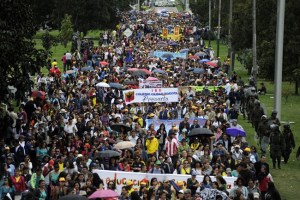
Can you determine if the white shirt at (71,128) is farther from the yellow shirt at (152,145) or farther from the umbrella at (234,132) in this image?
the umbrella at (234,132)

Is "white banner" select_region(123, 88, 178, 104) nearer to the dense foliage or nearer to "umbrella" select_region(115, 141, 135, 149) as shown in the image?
"umbrella" select_region(115, 141, 135, 149)

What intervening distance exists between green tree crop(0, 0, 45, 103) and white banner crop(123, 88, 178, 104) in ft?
32.1

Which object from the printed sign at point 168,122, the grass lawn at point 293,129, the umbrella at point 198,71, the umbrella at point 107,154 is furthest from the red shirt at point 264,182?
the umbrella at point 198,71

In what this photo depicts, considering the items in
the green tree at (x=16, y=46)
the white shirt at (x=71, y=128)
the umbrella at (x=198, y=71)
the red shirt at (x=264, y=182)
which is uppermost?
the green tree at (x=16, y=46)

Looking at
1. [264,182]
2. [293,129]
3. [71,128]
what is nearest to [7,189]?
[264,182]

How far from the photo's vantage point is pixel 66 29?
7975 centimetres

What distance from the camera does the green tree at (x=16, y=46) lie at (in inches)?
990

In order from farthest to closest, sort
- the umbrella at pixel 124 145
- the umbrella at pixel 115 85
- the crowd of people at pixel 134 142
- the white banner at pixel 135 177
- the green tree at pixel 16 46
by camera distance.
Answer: the umbrella at pixel 115 85 → the umbrella at pixel 124 145 → the green tree at pixel 16 46 → the white banner at pixel 135 177 → the crowd of people at pixel 134 142

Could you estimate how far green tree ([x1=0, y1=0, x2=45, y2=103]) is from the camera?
82.5 feet

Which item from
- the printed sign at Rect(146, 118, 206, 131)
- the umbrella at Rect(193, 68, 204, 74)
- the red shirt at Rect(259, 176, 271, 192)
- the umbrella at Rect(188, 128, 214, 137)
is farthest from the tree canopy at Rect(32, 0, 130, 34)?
the red shirt at Rect(259, 176, 271, 192)

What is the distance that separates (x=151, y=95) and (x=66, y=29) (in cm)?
4323

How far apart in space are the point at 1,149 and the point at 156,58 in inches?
1426

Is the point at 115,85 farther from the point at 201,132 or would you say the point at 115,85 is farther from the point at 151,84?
the point at 201,132

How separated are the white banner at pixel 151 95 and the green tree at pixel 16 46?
32.1 ft
